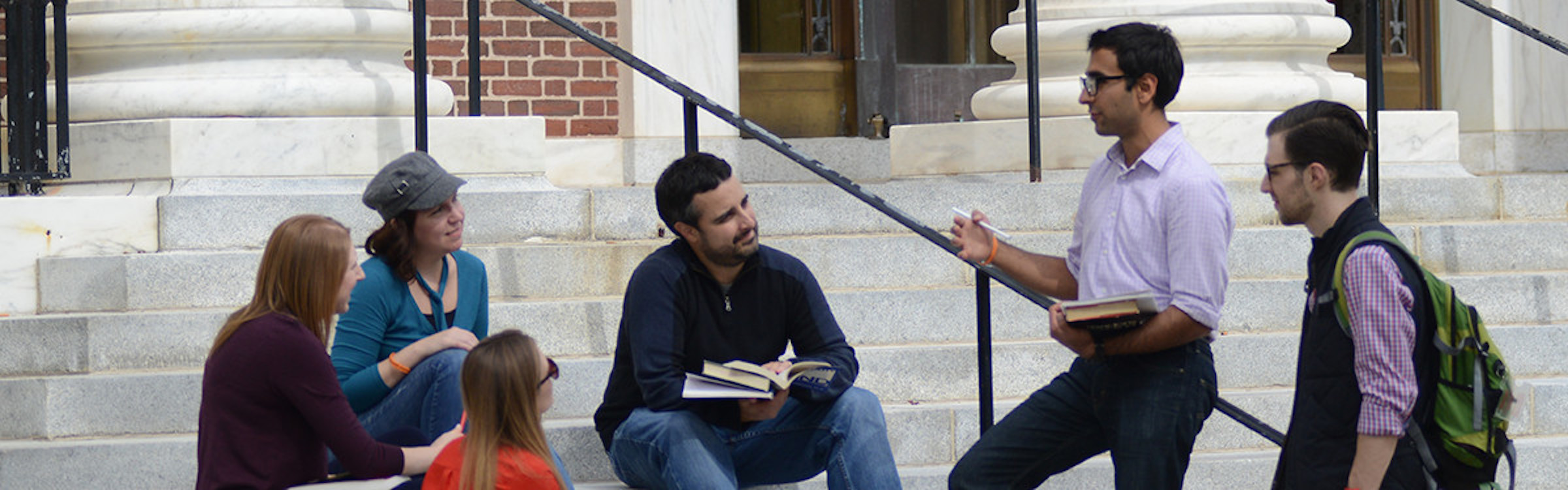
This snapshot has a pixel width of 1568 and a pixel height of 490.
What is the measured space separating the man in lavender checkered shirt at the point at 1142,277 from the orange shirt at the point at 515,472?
0.97 meters

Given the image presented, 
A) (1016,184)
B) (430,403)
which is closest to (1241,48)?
(1016,184)

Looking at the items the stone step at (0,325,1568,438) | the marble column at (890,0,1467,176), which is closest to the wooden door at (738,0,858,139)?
the marble column at (890,0,1467,176)

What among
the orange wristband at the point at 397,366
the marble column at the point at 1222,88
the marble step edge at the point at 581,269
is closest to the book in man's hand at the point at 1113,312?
the orange wristband at the point at 397,366

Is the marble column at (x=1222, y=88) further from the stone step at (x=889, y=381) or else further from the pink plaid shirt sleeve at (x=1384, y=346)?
the pink plaid shirt sleeve at (x=1384, y=346)

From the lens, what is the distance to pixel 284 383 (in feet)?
11.2

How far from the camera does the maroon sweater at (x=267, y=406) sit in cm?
342

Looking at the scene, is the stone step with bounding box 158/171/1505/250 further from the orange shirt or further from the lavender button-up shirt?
the orange shirt

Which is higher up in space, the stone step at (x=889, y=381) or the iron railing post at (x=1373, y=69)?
the iron railing post at (x=1373, y=69)

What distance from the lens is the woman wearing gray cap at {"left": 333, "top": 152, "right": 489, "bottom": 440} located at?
410 cm

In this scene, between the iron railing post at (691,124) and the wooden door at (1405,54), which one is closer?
the iron railing post at (691,124)

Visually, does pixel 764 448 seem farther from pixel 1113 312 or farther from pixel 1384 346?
pixel 1384 346

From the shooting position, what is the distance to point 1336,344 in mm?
2996

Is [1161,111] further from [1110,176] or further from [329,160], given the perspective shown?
[329,160]

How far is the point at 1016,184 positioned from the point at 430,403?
9.23 feet
